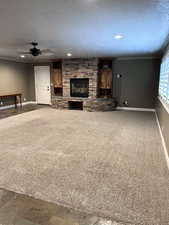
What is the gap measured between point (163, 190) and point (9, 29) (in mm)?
3823

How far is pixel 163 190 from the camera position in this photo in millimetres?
2004

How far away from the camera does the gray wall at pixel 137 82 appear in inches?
267

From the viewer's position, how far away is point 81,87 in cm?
777

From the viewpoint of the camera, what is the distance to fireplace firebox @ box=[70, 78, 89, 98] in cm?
767

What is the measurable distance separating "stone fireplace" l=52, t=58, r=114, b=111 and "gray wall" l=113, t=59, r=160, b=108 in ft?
2.74

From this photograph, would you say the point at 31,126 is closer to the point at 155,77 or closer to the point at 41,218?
the point at 41,218

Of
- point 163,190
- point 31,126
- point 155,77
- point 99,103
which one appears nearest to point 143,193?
point 163,190

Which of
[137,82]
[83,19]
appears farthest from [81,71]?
[83,19]

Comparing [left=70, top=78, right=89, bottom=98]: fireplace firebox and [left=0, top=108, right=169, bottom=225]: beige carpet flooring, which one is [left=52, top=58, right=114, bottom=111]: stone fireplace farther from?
[left=0, top=108, right=169, bottom=225]: beige carpet flooring

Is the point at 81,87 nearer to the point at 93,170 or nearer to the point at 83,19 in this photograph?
the point at 83,19

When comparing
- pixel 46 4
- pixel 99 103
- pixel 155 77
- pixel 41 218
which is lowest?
pixel 41 218

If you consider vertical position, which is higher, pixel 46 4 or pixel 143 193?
pixel 46 4

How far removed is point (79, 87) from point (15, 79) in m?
3.41

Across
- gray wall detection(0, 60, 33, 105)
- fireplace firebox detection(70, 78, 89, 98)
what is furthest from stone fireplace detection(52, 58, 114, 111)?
gray wall detection(0, 60, 33, 105)
